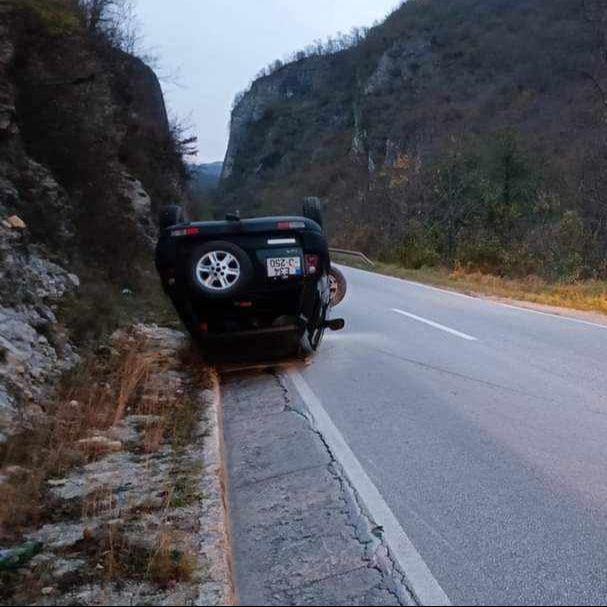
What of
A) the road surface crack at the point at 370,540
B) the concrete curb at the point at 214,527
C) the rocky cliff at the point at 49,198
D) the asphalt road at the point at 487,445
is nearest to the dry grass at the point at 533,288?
the asphalt road at the point at 487,445

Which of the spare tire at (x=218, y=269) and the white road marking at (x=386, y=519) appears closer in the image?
the white road marking at (x=386, y=519)

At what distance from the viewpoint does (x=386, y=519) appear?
3.98m

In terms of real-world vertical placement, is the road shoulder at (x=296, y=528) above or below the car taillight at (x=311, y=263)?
below

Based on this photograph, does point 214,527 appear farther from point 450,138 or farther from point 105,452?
point 450,138

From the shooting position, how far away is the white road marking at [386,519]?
10.6 feet

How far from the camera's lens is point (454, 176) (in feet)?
118

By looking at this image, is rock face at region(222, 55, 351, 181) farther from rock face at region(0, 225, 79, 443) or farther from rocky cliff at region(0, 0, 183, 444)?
rock face at region(0, 225, 79, 443)

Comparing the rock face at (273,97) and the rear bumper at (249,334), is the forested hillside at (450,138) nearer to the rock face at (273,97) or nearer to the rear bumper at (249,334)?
the rock face at (273,97)

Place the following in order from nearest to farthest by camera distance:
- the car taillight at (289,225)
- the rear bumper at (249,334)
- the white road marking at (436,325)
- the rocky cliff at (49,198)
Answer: the rocky cliff at (49,198), the car taillight at (289,225), the rear bumper at (249,334), the white road marking at (436,325)

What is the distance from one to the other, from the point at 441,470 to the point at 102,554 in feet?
7.20

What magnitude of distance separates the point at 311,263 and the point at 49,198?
500 centimetres

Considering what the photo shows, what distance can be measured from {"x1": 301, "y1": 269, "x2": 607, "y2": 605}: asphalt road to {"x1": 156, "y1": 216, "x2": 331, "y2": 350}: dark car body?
98 centimetres

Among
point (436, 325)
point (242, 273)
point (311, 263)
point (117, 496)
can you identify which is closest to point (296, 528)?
point (117, 496)

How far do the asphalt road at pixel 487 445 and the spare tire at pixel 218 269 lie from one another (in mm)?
1314
